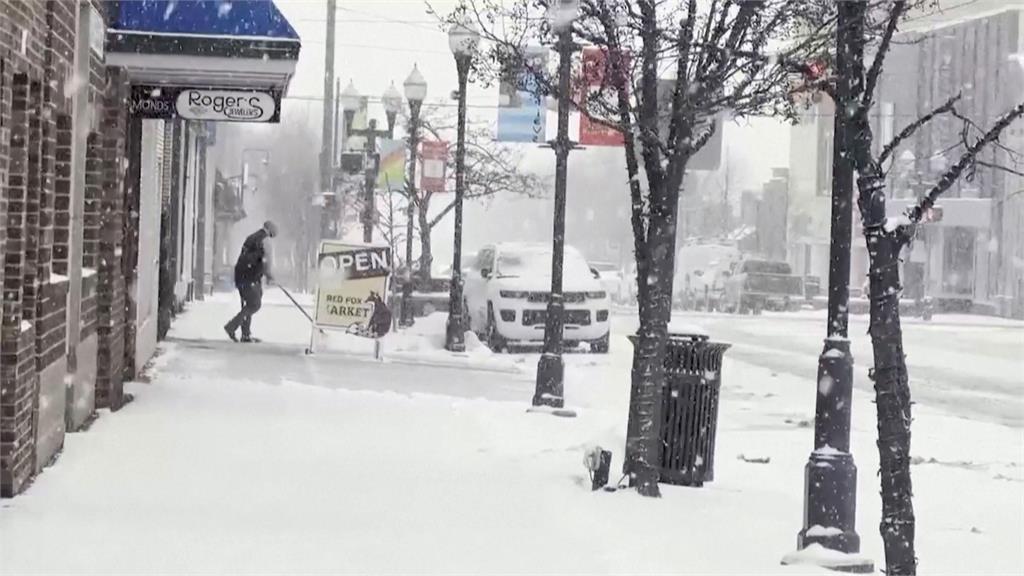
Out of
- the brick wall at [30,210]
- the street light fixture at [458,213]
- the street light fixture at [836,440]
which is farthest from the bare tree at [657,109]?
the street light fixture at [458,213]

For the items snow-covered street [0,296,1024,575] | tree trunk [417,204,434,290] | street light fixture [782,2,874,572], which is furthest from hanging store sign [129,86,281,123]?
tree trunk [417,204,434,290]

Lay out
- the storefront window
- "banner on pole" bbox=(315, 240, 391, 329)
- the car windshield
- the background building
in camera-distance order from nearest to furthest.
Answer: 1. "banner on pole" bbox=(315, 240, 391, 329)
2. the car windshield
3. the background building
4. the storefront window

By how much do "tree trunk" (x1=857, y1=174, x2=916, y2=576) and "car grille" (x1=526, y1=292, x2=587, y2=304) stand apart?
18.4 metres

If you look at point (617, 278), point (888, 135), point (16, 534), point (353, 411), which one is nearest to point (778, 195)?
point (888, 135)

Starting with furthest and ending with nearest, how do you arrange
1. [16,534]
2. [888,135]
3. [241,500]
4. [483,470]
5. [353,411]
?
1. [888,135]
2. [353,411]
3. [483,470]
4. [241,500]
5. [16,534]

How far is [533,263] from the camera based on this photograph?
27.0m

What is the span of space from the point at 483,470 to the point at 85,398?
11.5ft

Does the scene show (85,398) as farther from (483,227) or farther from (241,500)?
(483,227)

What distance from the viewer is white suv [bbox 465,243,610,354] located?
1002 inches

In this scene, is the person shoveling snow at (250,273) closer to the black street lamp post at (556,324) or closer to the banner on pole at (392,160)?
the black street lamp post at (556,324)

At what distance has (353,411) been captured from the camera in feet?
48.2

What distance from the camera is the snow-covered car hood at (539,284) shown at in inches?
1005

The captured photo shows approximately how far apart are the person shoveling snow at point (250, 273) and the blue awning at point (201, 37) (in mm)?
8050

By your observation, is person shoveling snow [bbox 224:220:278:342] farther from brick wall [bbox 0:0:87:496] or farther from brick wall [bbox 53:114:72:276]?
brick wall [bbox 0:0:87:496]
